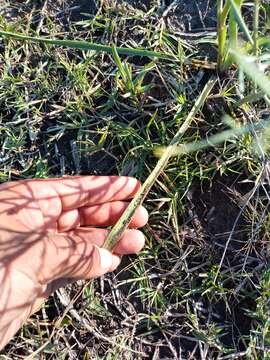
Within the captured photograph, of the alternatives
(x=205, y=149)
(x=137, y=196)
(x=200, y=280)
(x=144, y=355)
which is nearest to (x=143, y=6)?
(x=205, y=149)

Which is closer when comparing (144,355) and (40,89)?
(144,355)

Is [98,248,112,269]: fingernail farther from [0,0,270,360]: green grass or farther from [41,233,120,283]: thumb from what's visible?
[0,0,270,360]: green grass

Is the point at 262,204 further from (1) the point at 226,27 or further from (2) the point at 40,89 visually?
(2) the point at 40,89

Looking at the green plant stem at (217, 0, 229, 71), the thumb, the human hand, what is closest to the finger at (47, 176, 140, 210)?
the human hand

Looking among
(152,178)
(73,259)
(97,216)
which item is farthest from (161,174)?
(73,259)

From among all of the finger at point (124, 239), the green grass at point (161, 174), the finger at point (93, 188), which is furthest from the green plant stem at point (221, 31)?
the finger at point (124, 239)
